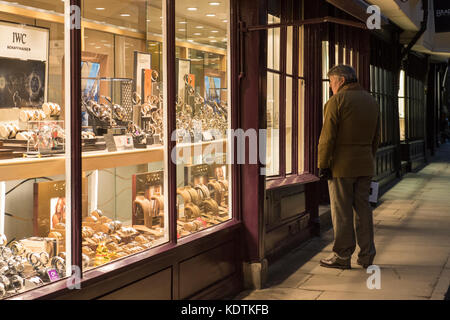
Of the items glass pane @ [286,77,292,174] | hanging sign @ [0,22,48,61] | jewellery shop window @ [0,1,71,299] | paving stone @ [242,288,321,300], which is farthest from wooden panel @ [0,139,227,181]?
glass pane @ [286,77,292,174]

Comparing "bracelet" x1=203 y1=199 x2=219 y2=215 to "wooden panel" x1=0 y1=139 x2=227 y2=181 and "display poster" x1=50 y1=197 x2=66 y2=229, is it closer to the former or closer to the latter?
"wooden panel" x1=0 y1=139 x2=227 y2=181

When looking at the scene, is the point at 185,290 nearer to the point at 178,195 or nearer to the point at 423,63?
the point at 178,195

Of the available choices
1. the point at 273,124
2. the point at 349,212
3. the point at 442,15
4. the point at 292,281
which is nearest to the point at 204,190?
the point at 292,281

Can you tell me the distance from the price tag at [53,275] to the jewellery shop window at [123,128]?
20.3 inches

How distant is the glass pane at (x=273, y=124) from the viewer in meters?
6.54

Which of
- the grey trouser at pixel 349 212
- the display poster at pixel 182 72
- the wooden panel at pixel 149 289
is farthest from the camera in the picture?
the grey trouser at pixel 349 212

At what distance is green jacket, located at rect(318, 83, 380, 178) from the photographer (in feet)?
19.1

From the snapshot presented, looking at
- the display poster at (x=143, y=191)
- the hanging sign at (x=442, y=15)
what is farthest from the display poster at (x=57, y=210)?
the hanging sign at (x=442, y=15)

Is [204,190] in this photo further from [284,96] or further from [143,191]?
[284,96]

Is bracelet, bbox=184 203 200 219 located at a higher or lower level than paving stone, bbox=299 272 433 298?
higher

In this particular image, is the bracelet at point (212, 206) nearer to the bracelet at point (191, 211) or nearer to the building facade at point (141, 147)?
the building facade at point (141, 147)

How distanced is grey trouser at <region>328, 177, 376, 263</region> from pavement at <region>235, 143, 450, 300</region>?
0.26 m

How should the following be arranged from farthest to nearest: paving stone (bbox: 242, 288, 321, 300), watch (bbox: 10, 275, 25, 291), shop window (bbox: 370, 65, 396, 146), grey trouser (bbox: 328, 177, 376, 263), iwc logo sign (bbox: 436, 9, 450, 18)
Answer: iwc logo sign (bbox: 436, 9, 450, 18) → shop window (bbox: 370, 65, 396, 146) → grey trouser (bbox: 328, 177, 376, 263) → paving stone (bbox: 242, 288, 321, 300) → watch (bbox: 10, 275, 25, 291)
